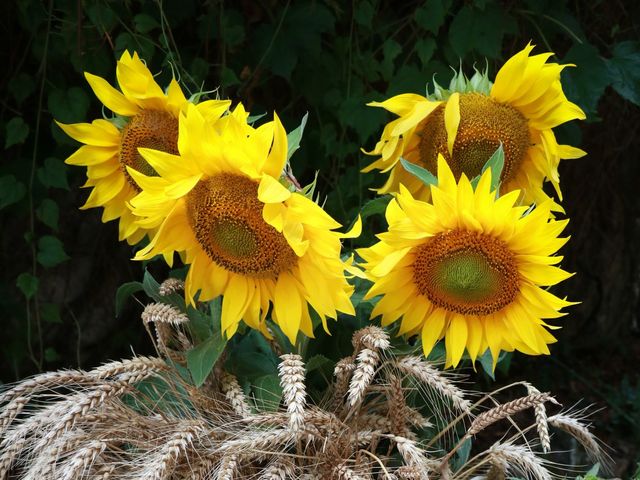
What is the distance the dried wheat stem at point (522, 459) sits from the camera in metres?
1.00

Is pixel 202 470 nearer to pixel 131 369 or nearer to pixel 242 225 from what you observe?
pixel 131 369

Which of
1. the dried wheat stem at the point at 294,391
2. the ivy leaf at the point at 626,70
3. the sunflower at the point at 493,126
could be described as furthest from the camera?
the ivy leaf at the point at 626,70

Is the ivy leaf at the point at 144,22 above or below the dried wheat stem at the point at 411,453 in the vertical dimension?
above

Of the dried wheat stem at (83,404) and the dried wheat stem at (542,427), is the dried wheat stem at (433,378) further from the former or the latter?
the dried wheat stem at (83,404)

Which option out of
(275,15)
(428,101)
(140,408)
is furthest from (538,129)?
(275,15)

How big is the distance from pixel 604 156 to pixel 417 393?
5.11 feet

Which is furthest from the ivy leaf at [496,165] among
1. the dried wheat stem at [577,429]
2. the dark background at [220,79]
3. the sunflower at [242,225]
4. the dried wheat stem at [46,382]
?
the dark background at [220,79]

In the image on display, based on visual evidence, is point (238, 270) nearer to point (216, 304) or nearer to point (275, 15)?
point (216, 304)

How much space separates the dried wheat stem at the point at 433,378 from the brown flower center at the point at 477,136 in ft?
0.80

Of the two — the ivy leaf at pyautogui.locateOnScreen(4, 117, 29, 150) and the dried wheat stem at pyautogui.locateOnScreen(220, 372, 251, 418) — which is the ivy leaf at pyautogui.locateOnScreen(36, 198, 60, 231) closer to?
the ivy leaf at pyautogui.locateOnScreen(4, 117, 29, 150)

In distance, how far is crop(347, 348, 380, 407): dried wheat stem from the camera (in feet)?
3.10

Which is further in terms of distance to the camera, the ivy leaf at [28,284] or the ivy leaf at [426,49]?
the ivy leaf at [28,284]

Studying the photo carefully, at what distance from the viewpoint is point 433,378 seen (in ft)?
3.38

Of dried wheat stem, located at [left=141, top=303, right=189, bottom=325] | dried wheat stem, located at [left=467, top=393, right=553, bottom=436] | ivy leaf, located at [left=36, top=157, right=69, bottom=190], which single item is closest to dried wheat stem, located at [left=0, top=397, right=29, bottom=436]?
dried wheat stem, located at [left=141, top=303, right=189, bottom=325]
